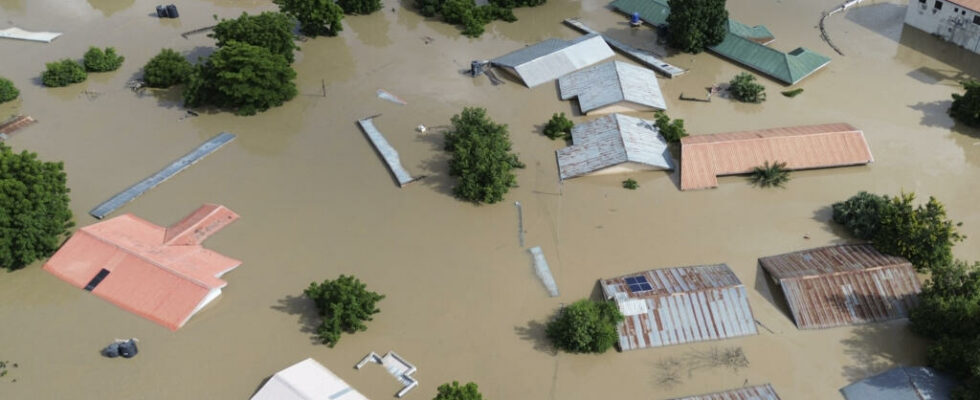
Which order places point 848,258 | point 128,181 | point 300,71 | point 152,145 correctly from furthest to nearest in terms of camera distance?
point 300,71 < point 152,145 < point 128,181 < point 848,258

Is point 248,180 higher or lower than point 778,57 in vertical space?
lower

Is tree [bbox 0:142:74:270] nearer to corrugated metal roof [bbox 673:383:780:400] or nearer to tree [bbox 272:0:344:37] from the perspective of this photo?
tree [bbox 272:0:344:37]

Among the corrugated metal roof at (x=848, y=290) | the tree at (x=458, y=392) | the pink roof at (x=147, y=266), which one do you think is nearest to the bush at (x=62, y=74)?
the pink roof at (x=147, y=266)

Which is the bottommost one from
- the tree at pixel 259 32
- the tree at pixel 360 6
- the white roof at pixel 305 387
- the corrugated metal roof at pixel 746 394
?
the corrugated metal roof at pixel 746 394

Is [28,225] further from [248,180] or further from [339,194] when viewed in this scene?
[339,194]

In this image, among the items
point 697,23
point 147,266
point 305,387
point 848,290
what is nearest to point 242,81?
point 147,266


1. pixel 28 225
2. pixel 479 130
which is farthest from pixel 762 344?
pixel 28 225

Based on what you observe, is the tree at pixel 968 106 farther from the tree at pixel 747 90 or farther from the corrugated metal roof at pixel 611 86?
the corrugated metal roof at pixel 611 86

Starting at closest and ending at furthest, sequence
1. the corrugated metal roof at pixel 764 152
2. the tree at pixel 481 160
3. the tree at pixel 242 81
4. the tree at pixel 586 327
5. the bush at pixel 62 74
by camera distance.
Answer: the tree at pixel 586 327, the tree at pixel 481 160, the corrugated metal roof at pixel 764 152, the tree at pixel 242 81, the bush at pixel 62 74
